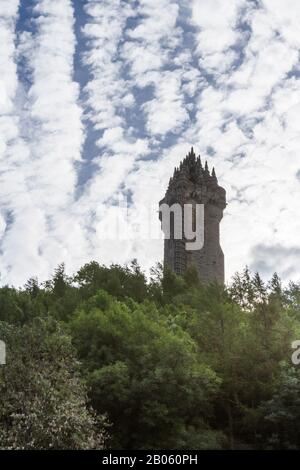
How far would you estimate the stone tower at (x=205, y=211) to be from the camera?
7994cm

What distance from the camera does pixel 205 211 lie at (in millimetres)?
85625

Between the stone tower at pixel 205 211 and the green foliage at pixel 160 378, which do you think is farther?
the stone tower at pixel 205 211

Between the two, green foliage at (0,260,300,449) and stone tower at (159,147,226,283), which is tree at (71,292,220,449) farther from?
stone tower at (159,147,226,283)

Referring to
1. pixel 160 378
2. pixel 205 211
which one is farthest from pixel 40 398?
pixel 205 211

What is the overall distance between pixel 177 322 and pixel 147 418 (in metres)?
13.1

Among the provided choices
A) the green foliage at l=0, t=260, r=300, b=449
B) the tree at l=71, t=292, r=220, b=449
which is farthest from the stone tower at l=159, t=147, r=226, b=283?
the tree at l=71, t=292, r=220, b=449

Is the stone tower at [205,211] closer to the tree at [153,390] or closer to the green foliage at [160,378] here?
the green foliage at [160,378]

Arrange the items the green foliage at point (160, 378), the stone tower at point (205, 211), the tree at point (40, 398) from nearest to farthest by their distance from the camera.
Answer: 1. the tree at point (40, 398)
2. the green foliage at point (160, 378)
3. the stone tower at point (205, 211)

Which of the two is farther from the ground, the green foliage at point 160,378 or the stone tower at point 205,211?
the stone tower at point 205,211

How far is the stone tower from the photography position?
7994cm

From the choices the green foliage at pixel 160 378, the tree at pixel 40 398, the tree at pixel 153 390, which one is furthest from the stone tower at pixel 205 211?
the tree at pixel 40 398

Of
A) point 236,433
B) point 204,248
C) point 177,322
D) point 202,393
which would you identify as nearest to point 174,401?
point 202,393

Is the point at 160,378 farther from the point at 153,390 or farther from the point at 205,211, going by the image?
the point at 205,211

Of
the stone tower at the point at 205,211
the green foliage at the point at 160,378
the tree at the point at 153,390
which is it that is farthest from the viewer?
the stone tower at the point at 205,211
